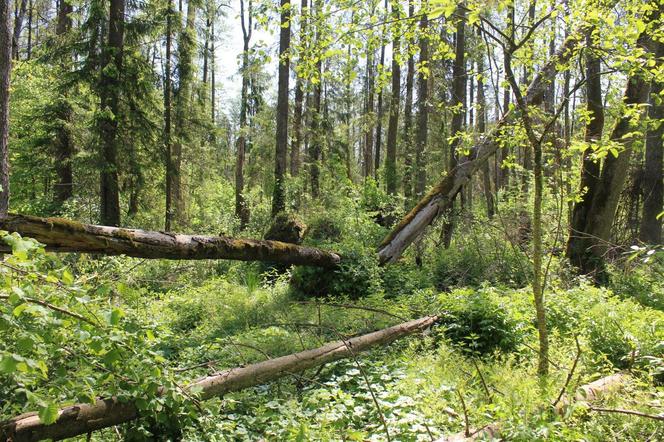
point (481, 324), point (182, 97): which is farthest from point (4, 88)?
point (182, 97)

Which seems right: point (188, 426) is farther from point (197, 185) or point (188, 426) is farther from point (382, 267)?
point (197, 185)

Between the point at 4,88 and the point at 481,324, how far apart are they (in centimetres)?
685

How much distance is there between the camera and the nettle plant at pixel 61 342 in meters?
2.31

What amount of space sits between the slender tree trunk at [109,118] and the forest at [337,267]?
6 centimetres

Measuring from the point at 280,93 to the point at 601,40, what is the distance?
1225 centimetres

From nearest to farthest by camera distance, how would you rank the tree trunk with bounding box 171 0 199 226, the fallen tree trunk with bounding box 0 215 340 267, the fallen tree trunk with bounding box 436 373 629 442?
the fallen tree trunk with bounding box 436 373 629 442
the fallen tree trunk with bounding box 0 215 340 267
the tree trunk with bounding box 171 0 199 226

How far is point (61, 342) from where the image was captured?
2975mm

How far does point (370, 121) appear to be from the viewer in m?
21.2

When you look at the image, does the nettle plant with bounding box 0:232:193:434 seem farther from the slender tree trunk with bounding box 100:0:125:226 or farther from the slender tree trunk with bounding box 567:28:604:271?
the slender tree trunk with bounding box 100:0:125:226

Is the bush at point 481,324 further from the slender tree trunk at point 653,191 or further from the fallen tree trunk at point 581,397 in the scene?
the slender tree trunk at point 653,191

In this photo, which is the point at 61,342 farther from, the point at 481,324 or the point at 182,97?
the point at 182,97

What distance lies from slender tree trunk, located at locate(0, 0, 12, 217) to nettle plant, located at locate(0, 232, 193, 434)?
3.14 metres

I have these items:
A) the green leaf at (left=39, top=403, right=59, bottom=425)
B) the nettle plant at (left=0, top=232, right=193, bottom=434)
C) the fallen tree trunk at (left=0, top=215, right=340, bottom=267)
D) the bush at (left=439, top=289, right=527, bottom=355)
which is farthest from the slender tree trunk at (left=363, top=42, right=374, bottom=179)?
the green leaf at (left=39, top=403, right=59, bottom=425)

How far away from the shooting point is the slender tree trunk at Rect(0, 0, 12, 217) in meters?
5.69
